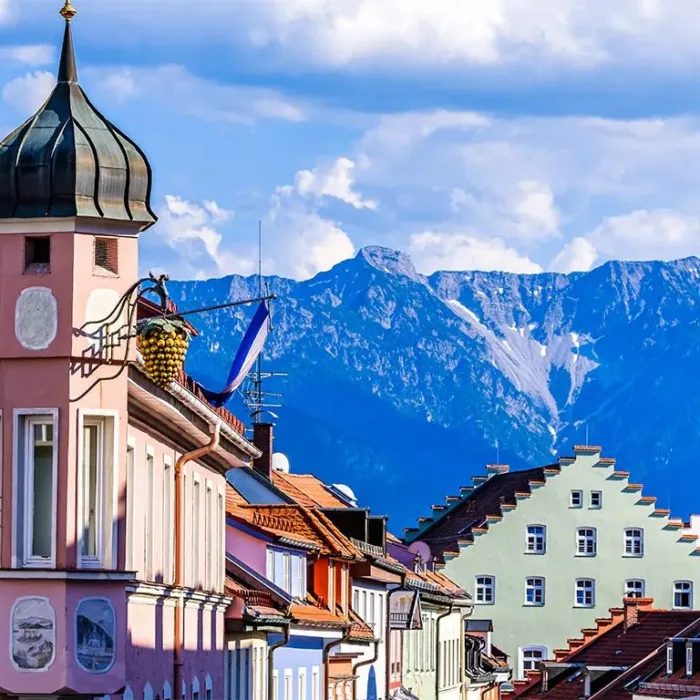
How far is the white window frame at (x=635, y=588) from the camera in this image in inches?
5007

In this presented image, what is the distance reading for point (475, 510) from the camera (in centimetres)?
13425

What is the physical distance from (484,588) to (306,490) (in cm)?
4752

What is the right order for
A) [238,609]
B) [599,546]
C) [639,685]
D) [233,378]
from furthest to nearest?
[599,546], [639,685], [238,609], [233,378]

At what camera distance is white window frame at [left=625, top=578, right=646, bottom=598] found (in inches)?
5007

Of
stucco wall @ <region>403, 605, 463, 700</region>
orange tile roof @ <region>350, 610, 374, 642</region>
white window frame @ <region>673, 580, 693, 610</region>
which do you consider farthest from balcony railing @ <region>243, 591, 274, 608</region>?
white window frame @ <region>673, 580, 693, 610</region>

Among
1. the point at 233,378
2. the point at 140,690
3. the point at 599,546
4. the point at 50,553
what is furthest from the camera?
the point at 599,546

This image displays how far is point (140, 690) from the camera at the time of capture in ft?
116

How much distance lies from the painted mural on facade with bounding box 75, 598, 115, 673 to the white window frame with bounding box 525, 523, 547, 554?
96263 mm

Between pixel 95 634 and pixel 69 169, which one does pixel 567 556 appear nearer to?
pixel 95 634

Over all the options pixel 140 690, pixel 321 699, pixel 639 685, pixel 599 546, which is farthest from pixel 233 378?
pixel 599 546

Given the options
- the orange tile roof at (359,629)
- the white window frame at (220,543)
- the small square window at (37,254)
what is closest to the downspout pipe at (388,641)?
the orange tile roof at (359,629)

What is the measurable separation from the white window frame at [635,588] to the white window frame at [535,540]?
13.2 ft

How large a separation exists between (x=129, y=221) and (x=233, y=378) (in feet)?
A: 22.8

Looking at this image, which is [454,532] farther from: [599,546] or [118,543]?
[118,543]
